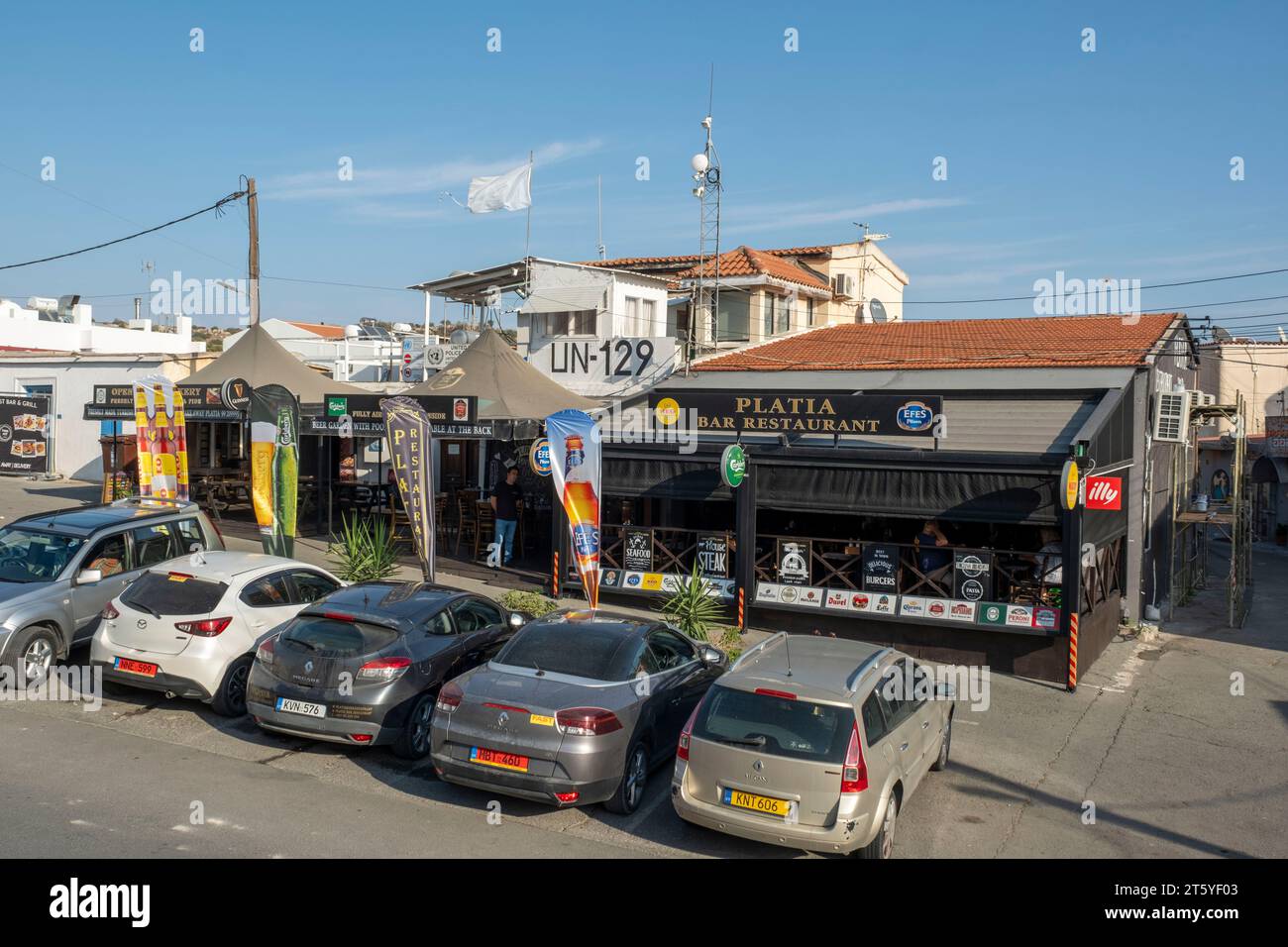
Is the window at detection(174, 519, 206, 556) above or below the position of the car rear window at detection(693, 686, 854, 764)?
above

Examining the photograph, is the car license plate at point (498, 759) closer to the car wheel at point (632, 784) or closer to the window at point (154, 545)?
the car wheel at point (632, 784)

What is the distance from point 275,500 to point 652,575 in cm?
614

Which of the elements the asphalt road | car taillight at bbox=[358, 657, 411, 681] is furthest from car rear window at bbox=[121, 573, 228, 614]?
car taillight at bbox=[358, 657, 411, 681]

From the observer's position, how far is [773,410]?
1608 cm

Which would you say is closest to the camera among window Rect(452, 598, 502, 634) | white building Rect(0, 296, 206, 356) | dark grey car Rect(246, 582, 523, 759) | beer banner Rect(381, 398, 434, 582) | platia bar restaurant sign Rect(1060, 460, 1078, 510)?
dark grey car Rect(246, 582, 523, 759)

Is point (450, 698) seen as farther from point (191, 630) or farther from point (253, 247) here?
point (253, 247)

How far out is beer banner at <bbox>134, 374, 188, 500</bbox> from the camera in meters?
19.0

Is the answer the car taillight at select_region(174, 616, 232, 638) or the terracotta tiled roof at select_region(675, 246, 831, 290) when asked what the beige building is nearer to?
the terracotta tiled roof at select_region(675, 246, 831, 290)

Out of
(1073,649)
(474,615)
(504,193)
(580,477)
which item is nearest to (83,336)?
(504,193)

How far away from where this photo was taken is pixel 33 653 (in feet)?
35.3

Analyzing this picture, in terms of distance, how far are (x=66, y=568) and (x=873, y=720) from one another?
9.18 metres

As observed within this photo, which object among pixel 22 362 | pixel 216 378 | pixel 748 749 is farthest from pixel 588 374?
pixel 22 362

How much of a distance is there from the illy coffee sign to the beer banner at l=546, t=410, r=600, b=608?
6.81 metres

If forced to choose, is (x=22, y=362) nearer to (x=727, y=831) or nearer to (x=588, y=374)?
(x=588, y=374)
